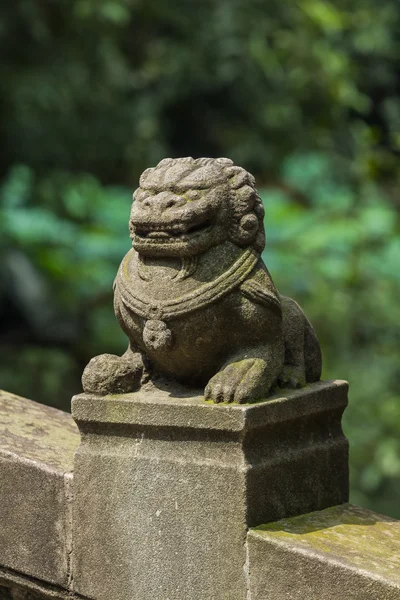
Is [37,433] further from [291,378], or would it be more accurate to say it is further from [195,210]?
[195,210]

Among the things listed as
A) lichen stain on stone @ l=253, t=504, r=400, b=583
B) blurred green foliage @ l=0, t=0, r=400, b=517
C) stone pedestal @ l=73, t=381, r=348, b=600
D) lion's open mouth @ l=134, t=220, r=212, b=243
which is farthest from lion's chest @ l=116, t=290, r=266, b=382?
blurred green foliage @ l=0, t=0, r=400, b=517

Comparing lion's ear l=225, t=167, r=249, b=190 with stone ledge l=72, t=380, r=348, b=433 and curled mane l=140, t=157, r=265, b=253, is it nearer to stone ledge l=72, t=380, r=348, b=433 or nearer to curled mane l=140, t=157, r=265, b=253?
curled mane l=140, t=157, r=265, b=253

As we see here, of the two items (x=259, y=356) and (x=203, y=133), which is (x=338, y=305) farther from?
(x=259, y=356)

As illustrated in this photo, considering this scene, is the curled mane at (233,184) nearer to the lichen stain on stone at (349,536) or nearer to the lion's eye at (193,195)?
the lion's eye at (193,195)

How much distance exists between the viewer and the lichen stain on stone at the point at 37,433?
4.06 meters

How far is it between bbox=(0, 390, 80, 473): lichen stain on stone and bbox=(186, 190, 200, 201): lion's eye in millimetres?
1010

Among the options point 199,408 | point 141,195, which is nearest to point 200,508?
point 199,408

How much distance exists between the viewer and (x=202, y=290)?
138 inches

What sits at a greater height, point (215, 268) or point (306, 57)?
point (306, 57)

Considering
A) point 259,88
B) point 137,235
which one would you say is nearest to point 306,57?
point 259,88

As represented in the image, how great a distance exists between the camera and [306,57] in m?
10.3

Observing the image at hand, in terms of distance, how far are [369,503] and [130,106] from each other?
4115 mm

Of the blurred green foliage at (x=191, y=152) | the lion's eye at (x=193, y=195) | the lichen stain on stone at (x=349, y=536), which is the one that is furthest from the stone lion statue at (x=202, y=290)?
the blurred green foliage at (x=191, y=152)

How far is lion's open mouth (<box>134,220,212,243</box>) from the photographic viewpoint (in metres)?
3.54
